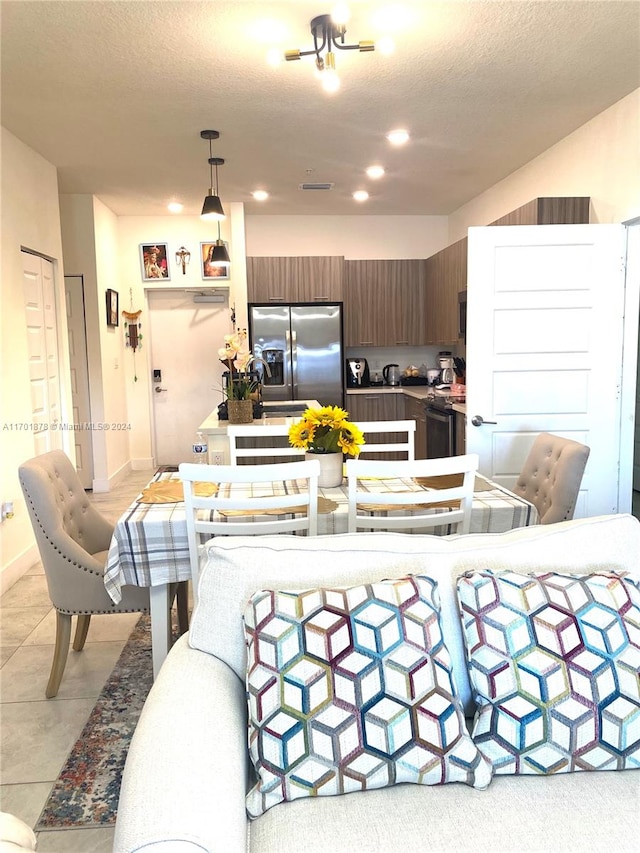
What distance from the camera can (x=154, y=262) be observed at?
264 inches

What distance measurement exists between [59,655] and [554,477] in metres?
2.13

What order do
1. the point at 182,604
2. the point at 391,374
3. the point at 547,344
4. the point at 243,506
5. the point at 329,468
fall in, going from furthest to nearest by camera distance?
1. the point at 391,374
2. the point at 547,344
3. the point at 182,604
4. the point at 329,468
5. the point at 243,506

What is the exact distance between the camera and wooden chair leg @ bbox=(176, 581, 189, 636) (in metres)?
2.76

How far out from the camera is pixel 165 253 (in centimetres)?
668

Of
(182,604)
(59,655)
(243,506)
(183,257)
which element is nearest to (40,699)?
(59,655)

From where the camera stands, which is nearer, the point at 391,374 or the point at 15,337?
the point at 15,337

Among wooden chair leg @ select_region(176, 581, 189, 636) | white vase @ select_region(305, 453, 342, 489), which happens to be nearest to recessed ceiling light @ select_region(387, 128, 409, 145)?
white vase @ select_region(305, 453, 342, 489)

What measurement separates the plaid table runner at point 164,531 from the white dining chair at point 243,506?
5cm

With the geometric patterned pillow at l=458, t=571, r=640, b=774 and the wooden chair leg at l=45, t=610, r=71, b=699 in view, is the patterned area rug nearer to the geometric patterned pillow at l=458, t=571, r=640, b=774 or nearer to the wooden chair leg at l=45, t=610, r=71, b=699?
the wooden chair leg at l=45, t=610, r=71, b=699

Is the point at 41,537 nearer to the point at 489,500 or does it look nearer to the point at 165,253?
the point at 489,500

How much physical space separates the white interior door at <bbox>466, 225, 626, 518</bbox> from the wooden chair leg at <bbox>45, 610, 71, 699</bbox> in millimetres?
2325

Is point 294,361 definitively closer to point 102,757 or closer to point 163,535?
point 163,535

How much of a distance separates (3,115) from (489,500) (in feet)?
11.5

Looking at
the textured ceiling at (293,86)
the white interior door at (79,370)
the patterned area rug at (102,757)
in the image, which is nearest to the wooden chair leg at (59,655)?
the patterned area rug at (102,757)
